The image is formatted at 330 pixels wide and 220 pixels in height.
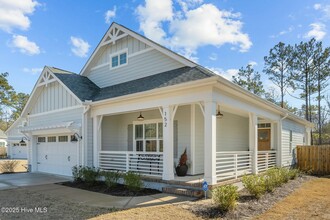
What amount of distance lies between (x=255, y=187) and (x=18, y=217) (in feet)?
20.6

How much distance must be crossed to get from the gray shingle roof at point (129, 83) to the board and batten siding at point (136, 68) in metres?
0.28

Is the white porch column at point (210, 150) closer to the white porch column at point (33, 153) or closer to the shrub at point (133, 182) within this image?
the shrub at point (133, 182)

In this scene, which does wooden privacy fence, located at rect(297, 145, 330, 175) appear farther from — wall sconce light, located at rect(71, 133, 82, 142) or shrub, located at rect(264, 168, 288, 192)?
wall sconce light, located at rect(71, 133, 82, 142)

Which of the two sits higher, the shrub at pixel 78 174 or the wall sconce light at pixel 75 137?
the wall sconce light at pixel 75 137

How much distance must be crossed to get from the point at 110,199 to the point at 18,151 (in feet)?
103

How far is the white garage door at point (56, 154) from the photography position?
12.9 meters

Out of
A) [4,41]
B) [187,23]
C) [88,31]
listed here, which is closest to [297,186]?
[187,23]

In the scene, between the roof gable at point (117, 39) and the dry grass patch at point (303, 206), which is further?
the roof gable at point (117, 39)

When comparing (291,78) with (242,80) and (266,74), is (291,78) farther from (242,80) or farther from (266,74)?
(242,80)

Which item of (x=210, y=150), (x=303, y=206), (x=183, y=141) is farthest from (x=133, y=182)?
(x=303, y=206)

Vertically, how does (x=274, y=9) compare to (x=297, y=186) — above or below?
above

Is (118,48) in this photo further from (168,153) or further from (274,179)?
(274,179)

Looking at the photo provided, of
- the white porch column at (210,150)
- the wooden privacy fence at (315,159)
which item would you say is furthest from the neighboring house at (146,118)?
the wooden privacy fence at (315,159)

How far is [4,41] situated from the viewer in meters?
16.4
